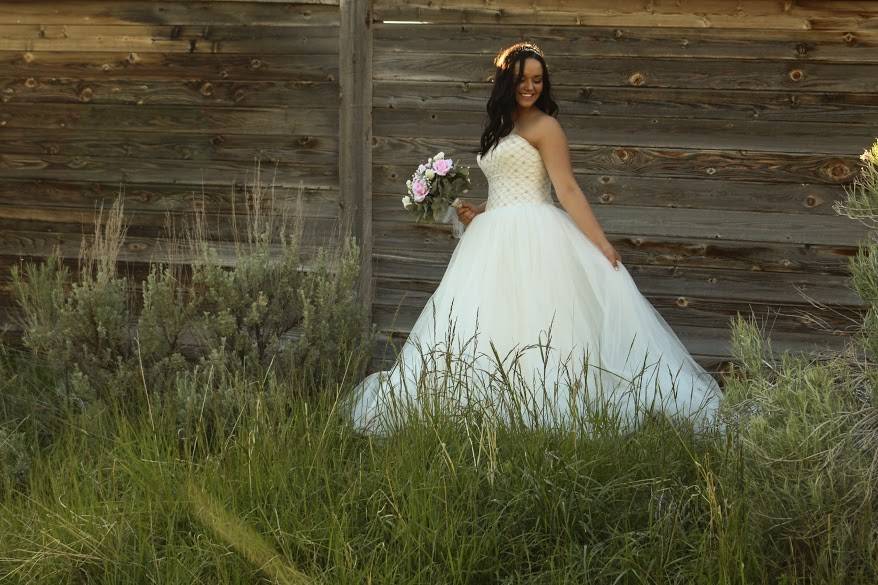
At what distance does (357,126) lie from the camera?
20.4ft

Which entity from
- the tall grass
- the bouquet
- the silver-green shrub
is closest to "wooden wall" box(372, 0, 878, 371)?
the bouquet

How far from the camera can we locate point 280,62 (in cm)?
635


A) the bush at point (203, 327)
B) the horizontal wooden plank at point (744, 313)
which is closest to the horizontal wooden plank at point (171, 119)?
the horizontal wooden plank at point (744, 313)

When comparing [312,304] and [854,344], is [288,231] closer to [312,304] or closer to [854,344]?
[312,304]

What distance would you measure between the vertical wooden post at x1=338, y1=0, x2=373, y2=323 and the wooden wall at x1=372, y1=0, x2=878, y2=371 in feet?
0.52

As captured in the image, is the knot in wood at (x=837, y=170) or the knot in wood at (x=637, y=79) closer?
the knot in wood at (x=837, y=170)

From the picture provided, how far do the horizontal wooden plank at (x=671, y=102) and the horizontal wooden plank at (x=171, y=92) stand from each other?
509 mm

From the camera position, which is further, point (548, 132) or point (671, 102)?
point (671, 102)

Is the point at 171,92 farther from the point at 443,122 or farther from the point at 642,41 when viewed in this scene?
the point at 642,41

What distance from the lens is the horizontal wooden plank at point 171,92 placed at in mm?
6352

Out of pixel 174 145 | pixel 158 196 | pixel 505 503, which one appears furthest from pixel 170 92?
pixel 505 503

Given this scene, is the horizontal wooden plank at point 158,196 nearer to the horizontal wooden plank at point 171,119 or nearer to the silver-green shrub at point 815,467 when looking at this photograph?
the horizontal wooden plank at point 171,119

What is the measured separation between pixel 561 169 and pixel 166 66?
2952 millimetres

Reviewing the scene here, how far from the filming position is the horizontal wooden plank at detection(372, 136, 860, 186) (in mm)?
5801
